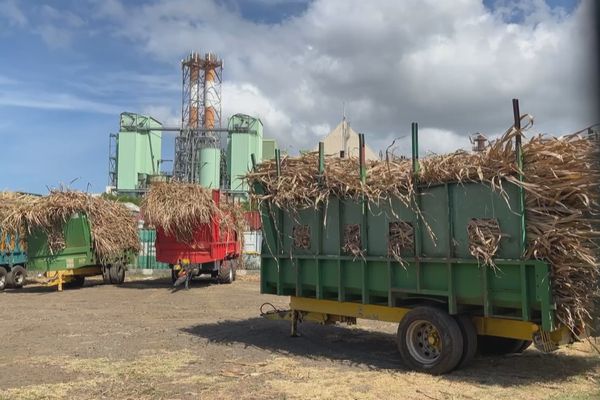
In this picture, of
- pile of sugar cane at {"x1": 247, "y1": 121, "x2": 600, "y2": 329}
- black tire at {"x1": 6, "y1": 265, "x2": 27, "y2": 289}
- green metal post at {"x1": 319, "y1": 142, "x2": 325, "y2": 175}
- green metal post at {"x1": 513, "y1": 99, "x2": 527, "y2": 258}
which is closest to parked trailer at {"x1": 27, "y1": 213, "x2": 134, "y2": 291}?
black tire at {"x1": 6, "y1": 265, "x2": 27, "y2": 289}

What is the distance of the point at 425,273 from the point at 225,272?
522 inches

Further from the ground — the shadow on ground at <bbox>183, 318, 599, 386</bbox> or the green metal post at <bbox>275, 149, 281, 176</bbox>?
the green metal post at <bbox>275, 149, 281, 176</bbox>

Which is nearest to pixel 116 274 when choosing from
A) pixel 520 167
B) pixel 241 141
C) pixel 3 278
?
pixel 3 278

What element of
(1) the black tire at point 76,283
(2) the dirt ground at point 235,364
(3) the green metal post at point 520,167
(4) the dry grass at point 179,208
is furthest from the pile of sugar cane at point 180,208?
(3) the green metal post at point 520,167

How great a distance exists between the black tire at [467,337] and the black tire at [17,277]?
673 inches

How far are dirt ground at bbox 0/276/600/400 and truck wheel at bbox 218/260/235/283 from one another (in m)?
6.73

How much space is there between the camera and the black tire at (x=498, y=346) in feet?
28.0

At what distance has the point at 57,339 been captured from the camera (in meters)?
10.3

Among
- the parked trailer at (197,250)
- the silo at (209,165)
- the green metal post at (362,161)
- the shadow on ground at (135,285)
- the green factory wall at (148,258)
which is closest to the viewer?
the green metal post at (362,161)

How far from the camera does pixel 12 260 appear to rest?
20.2 meters

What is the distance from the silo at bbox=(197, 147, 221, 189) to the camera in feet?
177

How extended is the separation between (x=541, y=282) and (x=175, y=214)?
1352 centimetres

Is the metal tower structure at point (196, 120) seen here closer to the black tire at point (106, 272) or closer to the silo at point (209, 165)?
the silo at point (209, 165)

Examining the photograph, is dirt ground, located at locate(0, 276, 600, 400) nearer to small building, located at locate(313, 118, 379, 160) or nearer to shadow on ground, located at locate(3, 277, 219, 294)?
small building, located at locate(313, 118, 379, 160)
